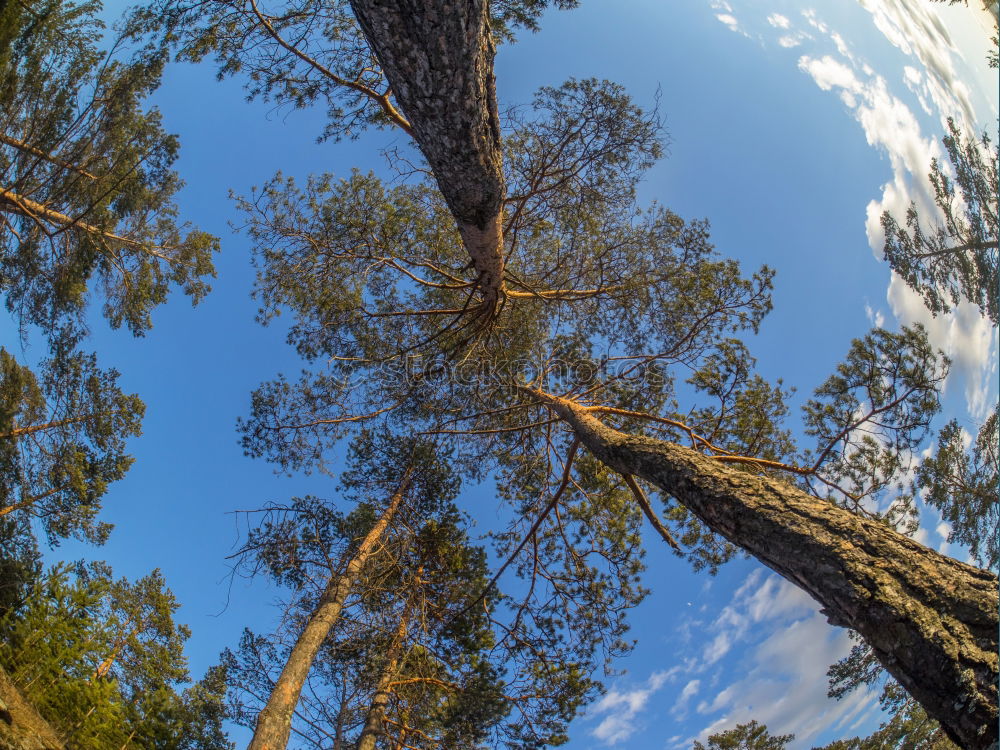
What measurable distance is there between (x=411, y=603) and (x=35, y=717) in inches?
139

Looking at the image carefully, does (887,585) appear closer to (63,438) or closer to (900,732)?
(63,438)

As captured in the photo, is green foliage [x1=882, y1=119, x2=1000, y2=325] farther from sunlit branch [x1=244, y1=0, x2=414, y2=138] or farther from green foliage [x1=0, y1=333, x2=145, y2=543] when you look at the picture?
green foliage [x1=0, y1=333, x2=145, y2=543]

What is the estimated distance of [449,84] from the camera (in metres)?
2.98

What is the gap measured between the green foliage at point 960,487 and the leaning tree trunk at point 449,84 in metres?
4.55

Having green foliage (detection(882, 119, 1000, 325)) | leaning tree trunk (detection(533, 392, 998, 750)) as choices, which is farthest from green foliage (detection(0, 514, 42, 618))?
green foliage (detection(882, 119, 1000, 325))

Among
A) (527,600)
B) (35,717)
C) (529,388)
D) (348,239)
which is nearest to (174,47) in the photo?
(348,239)

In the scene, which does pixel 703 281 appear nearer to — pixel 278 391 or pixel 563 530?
pixel 563 530

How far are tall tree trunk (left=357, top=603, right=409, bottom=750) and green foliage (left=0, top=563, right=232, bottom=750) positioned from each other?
212 centimetres

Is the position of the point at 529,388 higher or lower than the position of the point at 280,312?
lower

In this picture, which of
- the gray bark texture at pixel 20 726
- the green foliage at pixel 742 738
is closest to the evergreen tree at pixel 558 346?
the gray bark texture at pixel 20 726

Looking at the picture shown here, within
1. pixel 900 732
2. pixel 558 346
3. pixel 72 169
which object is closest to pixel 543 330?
pixel 558 346

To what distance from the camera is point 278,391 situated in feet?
22.3

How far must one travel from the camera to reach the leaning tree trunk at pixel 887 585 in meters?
1.75

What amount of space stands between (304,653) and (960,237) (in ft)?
22.4
